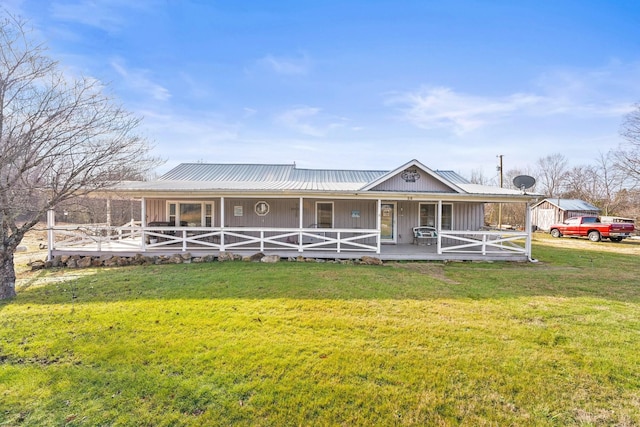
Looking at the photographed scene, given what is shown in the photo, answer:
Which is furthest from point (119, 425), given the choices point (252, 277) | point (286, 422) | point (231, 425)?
point (252, 277)

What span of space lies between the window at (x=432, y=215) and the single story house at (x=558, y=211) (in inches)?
675

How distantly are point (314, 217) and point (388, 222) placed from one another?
3445 mm

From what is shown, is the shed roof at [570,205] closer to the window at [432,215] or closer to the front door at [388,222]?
the window at [432,215]

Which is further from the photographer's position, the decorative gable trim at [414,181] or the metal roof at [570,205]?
the metal roof at [570,205]

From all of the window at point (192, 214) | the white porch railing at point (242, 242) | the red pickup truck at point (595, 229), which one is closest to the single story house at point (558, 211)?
the red pickup truck at point (595, 229)

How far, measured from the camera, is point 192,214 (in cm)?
A: 1317

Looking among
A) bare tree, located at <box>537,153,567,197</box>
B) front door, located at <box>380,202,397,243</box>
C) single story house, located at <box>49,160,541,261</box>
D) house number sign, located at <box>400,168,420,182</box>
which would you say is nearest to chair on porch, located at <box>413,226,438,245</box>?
single story house, located at <box>49,160,541,261</box>

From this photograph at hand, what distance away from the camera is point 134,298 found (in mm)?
6277

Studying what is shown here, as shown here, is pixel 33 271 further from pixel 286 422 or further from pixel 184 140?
pixel 286 422

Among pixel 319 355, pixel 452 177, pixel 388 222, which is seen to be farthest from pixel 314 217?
pixel 319 355

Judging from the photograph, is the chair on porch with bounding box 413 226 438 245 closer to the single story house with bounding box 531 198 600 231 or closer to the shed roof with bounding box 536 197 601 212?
the single story house with bounding box 531 198 600 231

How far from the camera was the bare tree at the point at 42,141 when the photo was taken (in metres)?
5.95

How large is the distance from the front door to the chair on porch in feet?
3.16

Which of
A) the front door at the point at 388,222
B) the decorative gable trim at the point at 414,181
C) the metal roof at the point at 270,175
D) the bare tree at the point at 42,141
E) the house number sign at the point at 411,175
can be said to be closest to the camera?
the bare tree at the point at 42,141
